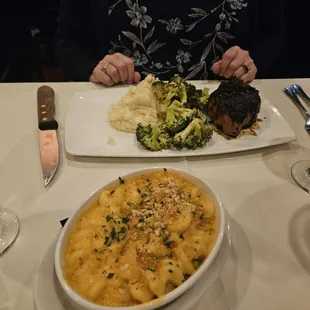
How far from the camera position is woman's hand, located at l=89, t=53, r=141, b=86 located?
1.66 m

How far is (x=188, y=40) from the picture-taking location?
1.91 m

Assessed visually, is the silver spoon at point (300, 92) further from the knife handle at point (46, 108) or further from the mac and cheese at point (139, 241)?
the knife handle at point (46, 108)

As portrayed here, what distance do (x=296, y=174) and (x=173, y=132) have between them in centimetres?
42

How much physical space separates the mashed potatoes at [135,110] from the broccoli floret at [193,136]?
15 cm

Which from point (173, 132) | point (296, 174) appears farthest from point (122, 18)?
point (296, 174)

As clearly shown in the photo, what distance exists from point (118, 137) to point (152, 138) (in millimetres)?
140

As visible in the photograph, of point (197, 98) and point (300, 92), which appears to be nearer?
point (197, 98)

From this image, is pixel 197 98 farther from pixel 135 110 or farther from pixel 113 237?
pixel 113 237

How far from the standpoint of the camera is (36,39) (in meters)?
3.11

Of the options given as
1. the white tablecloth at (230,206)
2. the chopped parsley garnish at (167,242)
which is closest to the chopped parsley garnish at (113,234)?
the chopped parsley garnish at (167,242)

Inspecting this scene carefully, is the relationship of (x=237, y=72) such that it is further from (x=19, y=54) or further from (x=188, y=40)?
(x=19, y=54)

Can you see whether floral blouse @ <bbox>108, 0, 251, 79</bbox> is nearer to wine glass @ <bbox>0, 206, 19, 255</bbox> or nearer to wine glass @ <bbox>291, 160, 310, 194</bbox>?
wine glass @ <bbox>291, 160, 310, 194</bbox>

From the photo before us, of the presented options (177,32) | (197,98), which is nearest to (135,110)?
(197,98)

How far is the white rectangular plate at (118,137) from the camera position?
1276 mm
